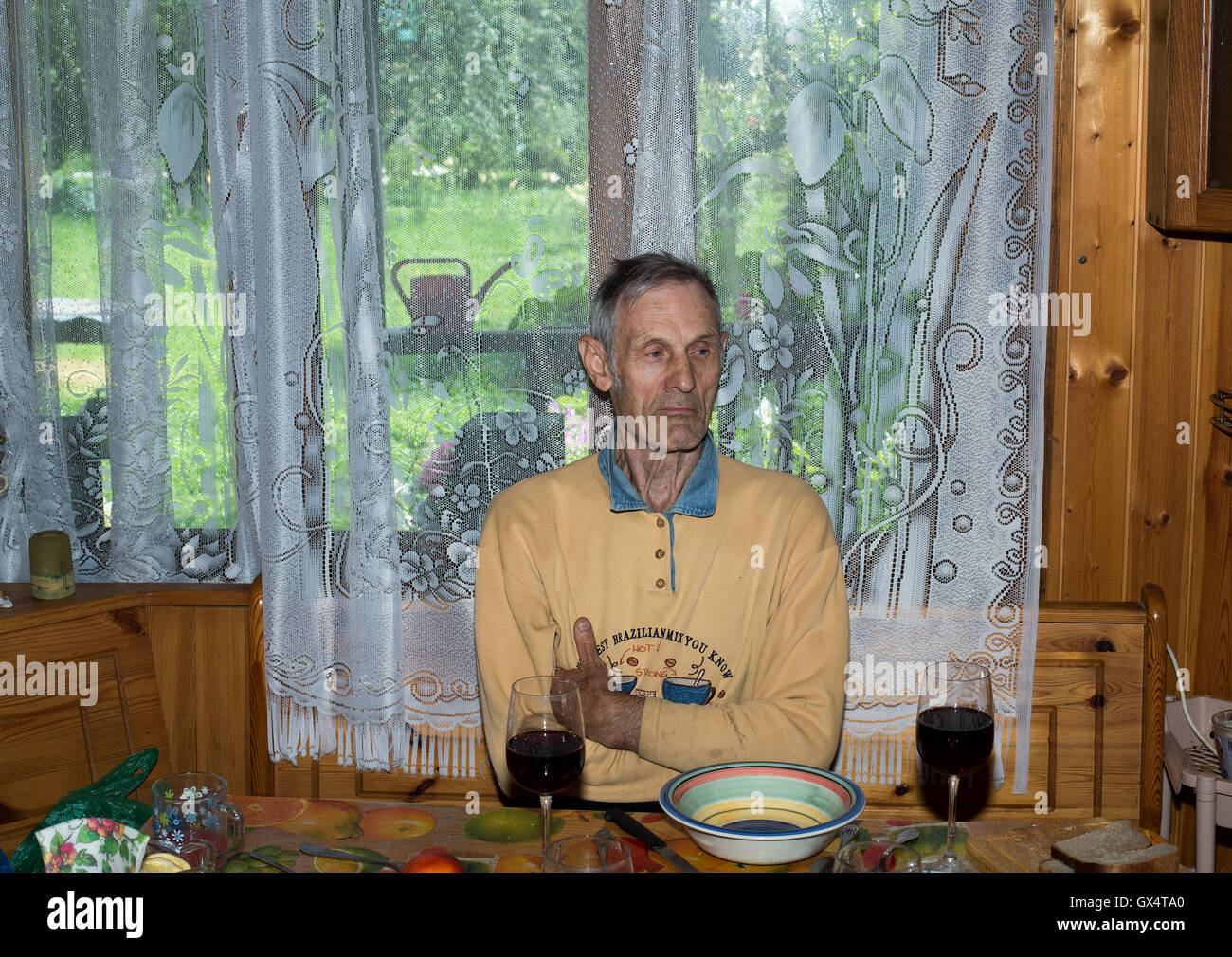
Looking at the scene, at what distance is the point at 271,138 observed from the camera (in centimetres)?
208

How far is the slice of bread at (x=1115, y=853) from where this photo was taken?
3.76 ft

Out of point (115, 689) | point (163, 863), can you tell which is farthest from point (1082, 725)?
point (115, 689)

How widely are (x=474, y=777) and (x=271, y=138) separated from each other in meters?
1.32

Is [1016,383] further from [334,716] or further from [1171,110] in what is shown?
[334,716]

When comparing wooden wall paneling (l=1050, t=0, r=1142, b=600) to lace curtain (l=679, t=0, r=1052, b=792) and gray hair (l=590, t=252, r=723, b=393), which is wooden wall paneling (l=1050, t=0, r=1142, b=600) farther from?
gray hair (l=590, t=252, r=723, b=393)

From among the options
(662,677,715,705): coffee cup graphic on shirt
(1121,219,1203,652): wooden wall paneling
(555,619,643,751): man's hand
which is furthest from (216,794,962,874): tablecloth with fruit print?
(1121,219,1203,652): wooden wall paneling

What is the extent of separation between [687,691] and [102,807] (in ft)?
2.94

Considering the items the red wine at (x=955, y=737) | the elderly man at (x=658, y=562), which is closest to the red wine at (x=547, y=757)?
the red wine at (x=955, y=737)

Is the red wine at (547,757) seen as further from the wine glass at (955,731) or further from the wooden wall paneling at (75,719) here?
the wooden wall paneling at (75,719)

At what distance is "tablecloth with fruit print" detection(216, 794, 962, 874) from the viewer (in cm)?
120

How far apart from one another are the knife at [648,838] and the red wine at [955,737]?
11.4 inches

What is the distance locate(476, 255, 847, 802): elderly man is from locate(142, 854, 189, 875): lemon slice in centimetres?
67

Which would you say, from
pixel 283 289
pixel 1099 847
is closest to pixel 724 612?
pixel 1099 847
